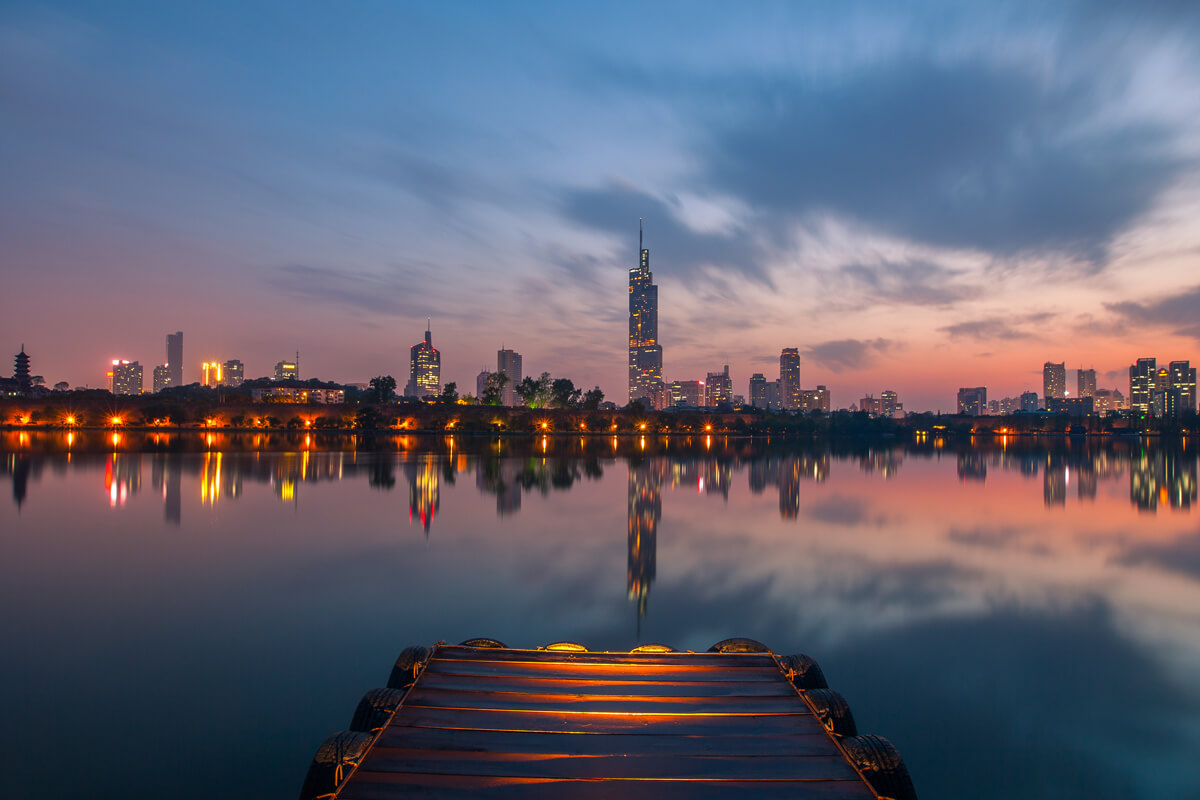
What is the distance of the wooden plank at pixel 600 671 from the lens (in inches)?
292

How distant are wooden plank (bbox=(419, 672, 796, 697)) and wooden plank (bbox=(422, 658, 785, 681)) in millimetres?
98

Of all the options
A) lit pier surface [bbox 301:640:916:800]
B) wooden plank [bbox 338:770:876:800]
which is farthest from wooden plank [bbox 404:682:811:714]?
wooden plank [bbox 338:770:876:800]

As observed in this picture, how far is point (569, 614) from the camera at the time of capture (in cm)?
1283

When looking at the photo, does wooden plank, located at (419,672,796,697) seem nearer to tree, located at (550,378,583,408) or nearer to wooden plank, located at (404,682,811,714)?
wooden plank, located at (404,682,811,714)

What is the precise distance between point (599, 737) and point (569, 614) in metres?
7.03

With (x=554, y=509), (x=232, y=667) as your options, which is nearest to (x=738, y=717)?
(x=232, y=667)

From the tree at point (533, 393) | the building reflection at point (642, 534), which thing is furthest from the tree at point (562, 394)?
the building reflection at point (642, 534)

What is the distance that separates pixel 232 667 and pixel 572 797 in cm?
748

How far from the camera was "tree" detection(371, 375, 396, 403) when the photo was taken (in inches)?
6811

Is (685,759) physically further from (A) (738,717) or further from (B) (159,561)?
(B) (159,561)

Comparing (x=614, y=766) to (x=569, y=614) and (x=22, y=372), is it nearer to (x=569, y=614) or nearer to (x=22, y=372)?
(x=569, y=614)

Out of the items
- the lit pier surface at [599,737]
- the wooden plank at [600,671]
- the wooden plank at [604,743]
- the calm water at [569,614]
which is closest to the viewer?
the lit pier surface at [599,737]

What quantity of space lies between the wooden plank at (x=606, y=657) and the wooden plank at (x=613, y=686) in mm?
545

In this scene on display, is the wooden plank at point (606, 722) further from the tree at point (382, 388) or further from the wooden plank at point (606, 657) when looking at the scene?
the tree at point (382, 388)
